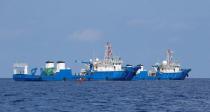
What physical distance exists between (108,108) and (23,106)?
998 cm

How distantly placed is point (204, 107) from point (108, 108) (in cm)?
1086

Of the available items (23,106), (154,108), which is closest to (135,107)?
(154,108)

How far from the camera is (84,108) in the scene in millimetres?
69875

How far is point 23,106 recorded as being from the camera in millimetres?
71688

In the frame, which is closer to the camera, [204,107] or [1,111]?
[1,111]

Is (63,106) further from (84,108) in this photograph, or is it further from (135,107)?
(135,107)

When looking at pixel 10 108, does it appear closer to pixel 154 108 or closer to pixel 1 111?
pixel 1 111

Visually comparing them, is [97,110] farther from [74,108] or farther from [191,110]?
[191,110]

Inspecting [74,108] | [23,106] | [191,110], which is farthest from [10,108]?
[191,110]

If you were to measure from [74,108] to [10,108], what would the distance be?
7.09 meters

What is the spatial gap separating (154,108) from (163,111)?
4477 mm

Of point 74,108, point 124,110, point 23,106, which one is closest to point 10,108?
point 23,106

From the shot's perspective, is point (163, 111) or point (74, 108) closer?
point (163, 111)

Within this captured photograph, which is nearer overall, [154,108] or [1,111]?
[1,111]
